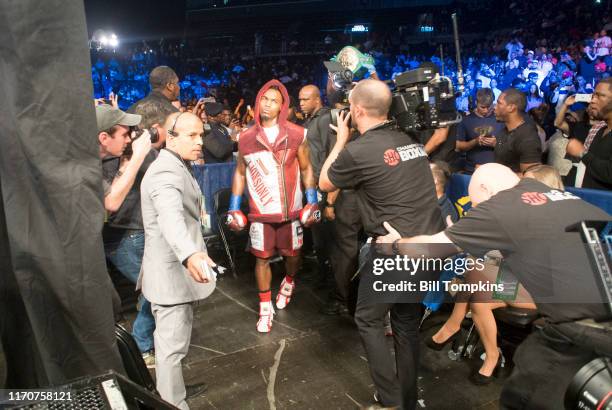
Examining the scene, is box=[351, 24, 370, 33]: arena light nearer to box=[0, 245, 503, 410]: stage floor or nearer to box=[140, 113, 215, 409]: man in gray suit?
box=[0, 245, 503, 410]: stage floor

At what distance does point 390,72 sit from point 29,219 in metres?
16.2

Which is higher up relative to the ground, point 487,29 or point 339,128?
point 487,29

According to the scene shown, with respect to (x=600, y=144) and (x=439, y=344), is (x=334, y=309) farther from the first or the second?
(x=600, y=144)

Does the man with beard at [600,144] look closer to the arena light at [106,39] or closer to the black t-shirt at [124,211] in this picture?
the black t-shirt at [124,211]

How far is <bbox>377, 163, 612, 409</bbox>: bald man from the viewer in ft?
6.24

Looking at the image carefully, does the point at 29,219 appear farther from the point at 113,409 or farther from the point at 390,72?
the point at 390,72

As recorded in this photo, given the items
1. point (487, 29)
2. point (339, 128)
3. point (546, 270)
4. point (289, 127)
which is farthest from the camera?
point (487, 29)

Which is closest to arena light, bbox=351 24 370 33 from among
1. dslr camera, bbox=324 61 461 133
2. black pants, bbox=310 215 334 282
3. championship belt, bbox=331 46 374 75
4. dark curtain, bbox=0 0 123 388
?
championship belt, bbox=331 46 374 75

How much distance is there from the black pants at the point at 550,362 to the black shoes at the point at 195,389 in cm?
193

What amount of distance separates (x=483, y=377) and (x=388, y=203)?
4.80ft

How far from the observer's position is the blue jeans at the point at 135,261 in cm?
335

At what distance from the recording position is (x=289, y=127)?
4.24 metres

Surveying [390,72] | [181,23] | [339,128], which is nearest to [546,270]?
[339,128]

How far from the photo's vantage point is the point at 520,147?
4270mm
